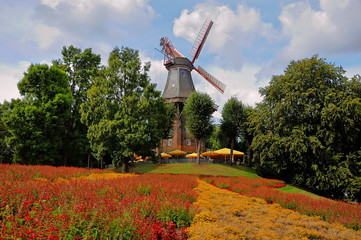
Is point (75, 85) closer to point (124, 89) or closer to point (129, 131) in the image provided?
point (124, 89)

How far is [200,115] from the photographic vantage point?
39.4 metres

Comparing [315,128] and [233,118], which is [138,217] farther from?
[233,118]

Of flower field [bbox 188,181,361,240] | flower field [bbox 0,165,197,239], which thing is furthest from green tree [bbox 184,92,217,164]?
flower field [bbox 0,165,197,239]

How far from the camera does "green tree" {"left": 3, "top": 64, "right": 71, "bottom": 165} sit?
28062 millimetres

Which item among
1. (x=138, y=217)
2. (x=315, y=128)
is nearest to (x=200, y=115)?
(x=315, y=128)

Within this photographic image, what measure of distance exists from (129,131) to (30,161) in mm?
13007

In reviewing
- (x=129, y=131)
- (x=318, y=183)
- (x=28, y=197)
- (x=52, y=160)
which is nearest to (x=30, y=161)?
(x=52, y=160)

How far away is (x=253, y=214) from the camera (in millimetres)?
9914

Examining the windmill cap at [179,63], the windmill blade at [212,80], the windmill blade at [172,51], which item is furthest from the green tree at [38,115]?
the windmill blade at [212,80]

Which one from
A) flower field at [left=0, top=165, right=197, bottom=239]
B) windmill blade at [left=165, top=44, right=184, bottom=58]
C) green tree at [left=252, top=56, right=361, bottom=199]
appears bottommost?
flower field at [left=0, top=165, right=197, bottom=239]

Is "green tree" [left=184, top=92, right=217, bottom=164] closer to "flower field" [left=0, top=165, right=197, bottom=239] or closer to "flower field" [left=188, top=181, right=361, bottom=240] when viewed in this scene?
"flower field" [left=188, top=181, right=361, bottom=240]

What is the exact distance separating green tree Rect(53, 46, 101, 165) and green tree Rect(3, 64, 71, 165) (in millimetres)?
4553

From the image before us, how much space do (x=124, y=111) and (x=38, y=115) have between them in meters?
10.9

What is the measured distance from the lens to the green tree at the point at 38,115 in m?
28.1
